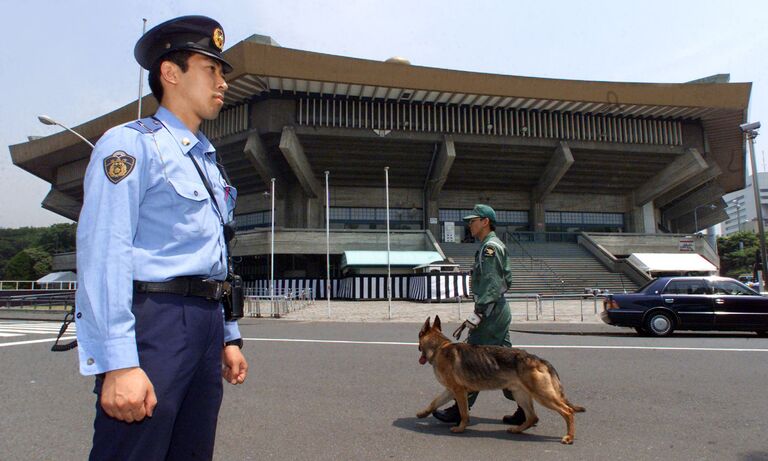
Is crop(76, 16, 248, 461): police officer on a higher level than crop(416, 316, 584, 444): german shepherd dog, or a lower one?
higher

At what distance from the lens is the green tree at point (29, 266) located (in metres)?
67.1

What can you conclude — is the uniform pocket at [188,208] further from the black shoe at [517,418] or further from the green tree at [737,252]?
the green tree at [737,252]

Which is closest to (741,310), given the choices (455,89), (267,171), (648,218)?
(455,89)

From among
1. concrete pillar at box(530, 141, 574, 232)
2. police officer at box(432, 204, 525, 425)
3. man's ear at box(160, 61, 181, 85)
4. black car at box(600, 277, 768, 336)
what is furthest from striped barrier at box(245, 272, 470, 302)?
man's ear at box(160, 61, 181, 85)

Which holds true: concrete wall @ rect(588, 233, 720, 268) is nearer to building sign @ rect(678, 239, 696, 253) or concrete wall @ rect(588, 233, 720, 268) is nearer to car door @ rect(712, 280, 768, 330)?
building sign @ rect(678, 239, 696, 253)

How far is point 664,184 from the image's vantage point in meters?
40.0

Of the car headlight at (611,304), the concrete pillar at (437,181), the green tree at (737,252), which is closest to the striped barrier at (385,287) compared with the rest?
the concrete pillar at (437,181)

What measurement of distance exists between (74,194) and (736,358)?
5551cm

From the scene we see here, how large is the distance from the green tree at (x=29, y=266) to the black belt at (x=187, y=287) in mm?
79403

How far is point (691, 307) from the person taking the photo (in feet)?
40.9

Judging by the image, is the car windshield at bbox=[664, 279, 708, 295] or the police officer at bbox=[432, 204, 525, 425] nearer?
the police officer at bbox=[432, 204, 525, 425]

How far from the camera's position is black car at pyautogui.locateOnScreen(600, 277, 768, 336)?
12.1 m

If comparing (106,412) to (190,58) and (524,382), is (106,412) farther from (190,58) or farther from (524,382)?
(524,382)

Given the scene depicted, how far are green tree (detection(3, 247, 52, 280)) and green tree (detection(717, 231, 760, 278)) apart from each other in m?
96.2
